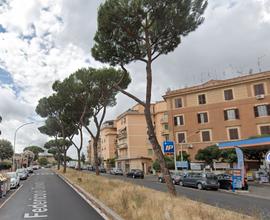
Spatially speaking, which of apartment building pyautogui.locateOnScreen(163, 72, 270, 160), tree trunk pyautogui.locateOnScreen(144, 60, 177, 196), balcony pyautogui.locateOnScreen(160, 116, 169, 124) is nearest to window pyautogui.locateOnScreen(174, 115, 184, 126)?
apartment building pyautogui.locateOnScreen(163, 72, 270, 160)

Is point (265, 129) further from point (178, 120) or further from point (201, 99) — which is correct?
point (178, 120)

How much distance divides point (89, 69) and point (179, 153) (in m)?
27.2

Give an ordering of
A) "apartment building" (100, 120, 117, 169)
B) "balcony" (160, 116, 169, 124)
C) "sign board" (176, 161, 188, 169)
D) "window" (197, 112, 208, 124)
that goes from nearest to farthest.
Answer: "sign board" (176, 161, 188, 169)
"window" (197, 112, 208, 124)
"balcony" (160, 116, 169, 124)
"apartment building" (100, 120, 117, 169)

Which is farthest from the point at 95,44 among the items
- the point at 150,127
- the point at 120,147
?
the point at 120,147

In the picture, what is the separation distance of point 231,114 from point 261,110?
4576 mm

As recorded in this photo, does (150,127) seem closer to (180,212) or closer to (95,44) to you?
(95,44)

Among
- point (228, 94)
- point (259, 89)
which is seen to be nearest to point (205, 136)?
point (228, 94)

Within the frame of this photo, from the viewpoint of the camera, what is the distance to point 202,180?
29406 millimetres

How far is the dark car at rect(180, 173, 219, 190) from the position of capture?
2869 cm

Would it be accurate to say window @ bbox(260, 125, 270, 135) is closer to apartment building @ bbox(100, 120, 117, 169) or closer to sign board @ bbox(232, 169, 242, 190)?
sign board @ bbox(232, 169, 242, 190)

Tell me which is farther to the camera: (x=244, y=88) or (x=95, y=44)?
(x=244, y=88)

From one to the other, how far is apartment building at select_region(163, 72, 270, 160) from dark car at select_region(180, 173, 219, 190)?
19.7m

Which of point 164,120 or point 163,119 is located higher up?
point 163,119

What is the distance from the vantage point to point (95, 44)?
1788 cm
